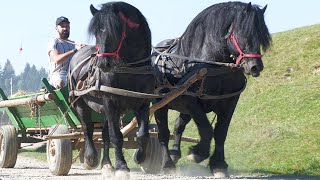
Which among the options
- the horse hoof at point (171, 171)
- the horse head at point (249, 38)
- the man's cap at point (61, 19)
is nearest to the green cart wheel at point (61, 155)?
the horse hoof at point (171, 171)

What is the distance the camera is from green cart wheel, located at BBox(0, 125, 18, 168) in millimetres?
12852

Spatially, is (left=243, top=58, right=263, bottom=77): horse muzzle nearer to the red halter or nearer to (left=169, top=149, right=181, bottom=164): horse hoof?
the red halter

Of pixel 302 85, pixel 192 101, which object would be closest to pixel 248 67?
pixel 192 101

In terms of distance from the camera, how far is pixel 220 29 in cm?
1002

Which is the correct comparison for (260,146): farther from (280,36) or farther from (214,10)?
(280,36)

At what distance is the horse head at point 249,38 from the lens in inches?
366

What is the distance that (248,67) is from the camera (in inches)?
366

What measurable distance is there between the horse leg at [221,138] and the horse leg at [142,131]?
46.5 inches

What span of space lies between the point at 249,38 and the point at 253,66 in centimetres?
45

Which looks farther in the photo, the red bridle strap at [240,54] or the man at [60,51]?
the man at [60,51]

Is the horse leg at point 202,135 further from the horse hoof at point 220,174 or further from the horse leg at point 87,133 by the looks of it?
the horse leg at point 87,133

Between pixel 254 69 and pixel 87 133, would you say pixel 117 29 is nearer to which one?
pixel 254 69

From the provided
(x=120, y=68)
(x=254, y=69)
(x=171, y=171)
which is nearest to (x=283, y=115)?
(x=171, y=171)

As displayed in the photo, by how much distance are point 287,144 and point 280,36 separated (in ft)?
41.1
